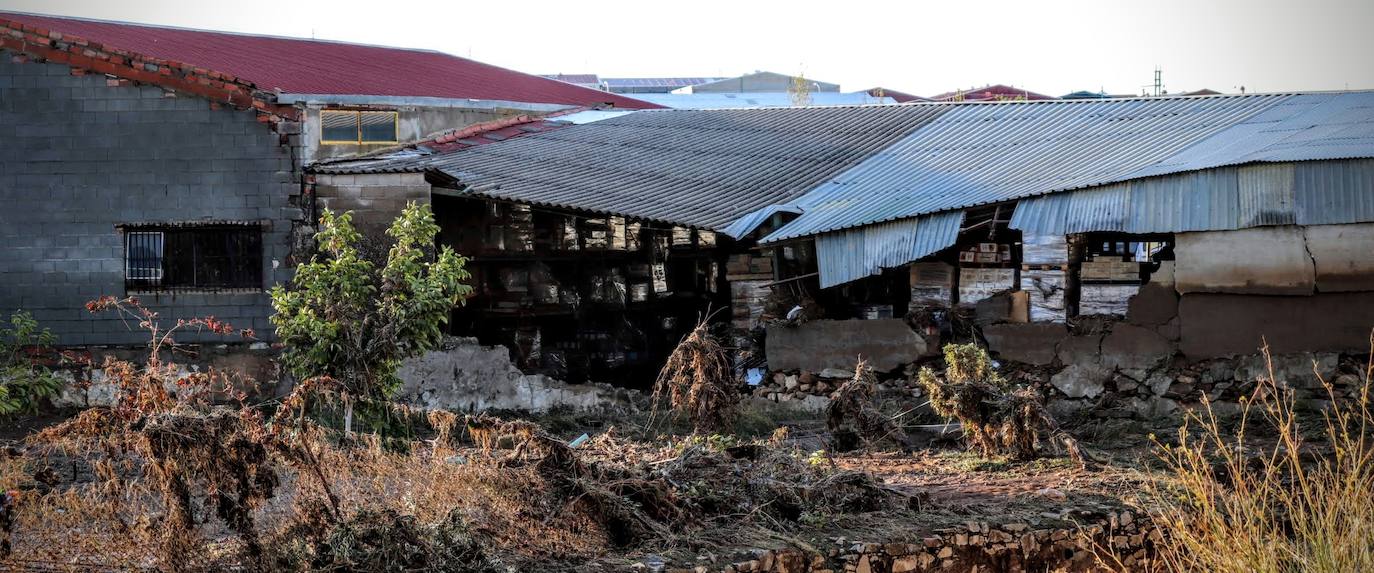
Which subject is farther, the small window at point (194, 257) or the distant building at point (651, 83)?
the distant building at point (651, 83)

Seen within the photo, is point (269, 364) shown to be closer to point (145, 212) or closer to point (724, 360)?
point (145, 212)

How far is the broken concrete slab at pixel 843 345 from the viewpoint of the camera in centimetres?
1377

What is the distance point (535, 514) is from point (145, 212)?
8197mm

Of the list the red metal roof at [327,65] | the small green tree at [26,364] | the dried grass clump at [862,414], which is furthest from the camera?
the red metal roof at [327,65]

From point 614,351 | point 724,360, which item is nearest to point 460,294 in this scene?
point 724,360

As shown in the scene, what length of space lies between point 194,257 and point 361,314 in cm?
448

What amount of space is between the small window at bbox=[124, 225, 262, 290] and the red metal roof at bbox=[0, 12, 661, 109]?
186 cm

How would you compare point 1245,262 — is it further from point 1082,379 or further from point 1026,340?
point 1026,340

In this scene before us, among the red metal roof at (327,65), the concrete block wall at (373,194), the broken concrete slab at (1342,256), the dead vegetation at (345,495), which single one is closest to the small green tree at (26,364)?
the red metal roof at (327,65)

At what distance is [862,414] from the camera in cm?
1205

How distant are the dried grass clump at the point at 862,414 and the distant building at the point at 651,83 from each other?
26452mm

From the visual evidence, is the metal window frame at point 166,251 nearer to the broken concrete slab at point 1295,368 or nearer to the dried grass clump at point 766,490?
the dried grass clump at point 766,490

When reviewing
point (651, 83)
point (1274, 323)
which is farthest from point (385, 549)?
point (651, 83)

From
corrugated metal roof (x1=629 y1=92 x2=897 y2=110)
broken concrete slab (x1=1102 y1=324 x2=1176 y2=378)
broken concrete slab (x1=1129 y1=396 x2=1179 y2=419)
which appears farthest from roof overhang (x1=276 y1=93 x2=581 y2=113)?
corrugated metal roof (x1=629 y1=92 x2=897 y2=110)
